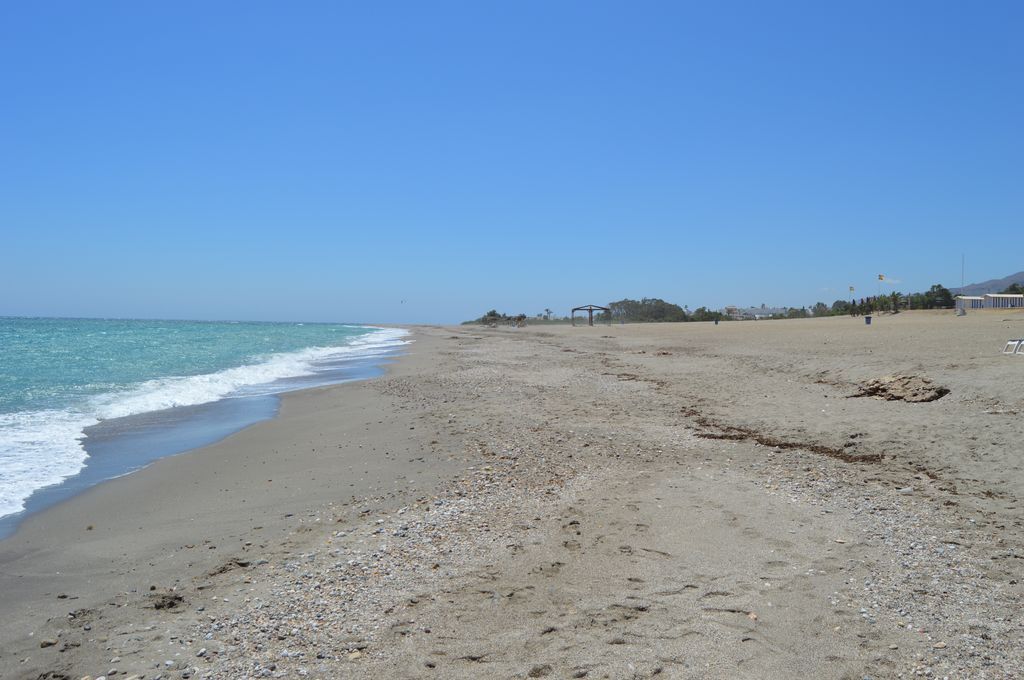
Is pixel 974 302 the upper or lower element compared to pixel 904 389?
upper

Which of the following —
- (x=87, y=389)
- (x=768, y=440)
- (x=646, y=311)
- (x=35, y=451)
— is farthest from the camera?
(x=646, y=311)

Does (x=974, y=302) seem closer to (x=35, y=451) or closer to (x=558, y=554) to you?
(x=558, y=554)

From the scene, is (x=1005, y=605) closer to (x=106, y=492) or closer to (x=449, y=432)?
(x=449, y=432)

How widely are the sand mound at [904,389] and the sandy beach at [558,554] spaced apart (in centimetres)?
6

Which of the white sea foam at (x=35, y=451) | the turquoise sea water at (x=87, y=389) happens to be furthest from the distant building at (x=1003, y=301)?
the white sea foam at (x=35, y=451)

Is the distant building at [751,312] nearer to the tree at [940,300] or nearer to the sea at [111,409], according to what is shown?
the tree at [940,300]

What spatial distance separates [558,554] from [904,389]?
317 inches

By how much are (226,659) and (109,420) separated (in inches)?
406

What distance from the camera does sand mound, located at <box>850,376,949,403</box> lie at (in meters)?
9.38

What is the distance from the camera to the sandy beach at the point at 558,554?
3301 millimetres

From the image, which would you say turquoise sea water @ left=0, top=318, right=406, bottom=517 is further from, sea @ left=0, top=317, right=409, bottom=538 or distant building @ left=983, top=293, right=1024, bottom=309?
distant building @ left=983, top=293, right=1024, bottom=309

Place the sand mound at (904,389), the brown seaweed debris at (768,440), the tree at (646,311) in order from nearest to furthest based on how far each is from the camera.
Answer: the brown seaweed debris at (768,440), the sand mound at (904,389), the tree at (646,311)

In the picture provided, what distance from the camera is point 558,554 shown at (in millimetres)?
4555

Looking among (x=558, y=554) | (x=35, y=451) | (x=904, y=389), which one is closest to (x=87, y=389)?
(x=35, y=451)
